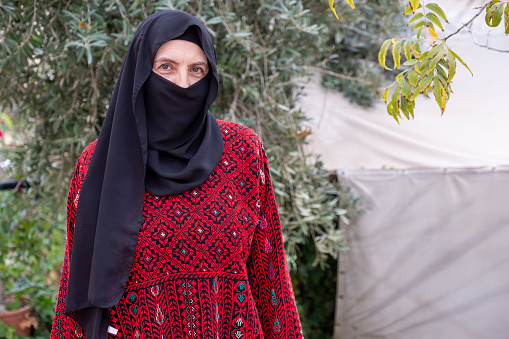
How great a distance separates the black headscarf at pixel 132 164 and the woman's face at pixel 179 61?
22mm

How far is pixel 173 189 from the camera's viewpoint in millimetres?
1474

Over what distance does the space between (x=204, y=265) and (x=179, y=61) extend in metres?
0.61

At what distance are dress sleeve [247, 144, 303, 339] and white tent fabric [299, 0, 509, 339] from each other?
1587 millimetres

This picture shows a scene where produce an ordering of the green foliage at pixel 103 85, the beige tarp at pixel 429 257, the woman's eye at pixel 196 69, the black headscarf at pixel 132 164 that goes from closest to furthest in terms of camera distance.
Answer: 1. the black headscarf at pixel 132 164
2. the woman's eye at pixel 196 69
3. the green foliage at pixel 103 85
4. the beige tarp at pixel 429 257

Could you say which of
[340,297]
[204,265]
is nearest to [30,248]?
[340,297]

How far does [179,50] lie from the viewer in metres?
1.51

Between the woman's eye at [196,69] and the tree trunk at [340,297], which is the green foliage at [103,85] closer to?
the tree trunk at [340,297]

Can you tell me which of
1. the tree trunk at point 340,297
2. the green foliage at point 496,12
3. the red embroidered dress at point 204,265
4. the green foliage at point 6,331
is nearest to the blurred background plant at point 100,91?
the green foliage at point 6,331

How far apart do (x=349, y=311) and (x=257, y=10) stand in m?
2.14

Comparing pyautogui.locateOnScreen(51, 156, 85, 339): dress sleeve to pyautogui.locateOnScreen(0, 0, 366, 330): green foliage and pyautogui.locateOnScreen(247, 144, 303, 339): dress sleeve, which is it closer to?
pyautogui.locateOnScreen(247, 144, 303, 339): dress sleeve

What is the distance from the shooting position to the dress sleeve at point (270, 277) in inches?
63.9

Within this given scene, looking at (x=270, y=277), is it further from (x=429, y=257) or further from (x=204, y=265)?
(x=429, y=257)

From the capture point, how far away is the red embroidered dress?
1469mm

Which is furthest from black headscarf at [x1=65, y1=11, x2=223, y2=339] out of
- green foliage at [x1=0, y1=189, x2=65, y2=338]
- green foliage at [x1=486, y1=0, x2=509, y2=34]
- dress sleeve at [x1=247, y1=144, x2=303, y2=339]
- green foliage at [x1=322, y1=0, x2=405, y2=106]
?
green foliage at [x1=322, y1=0, x2=405, y2=106]
